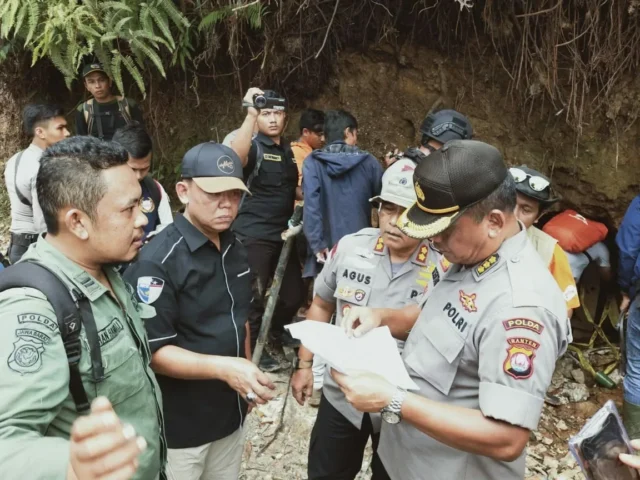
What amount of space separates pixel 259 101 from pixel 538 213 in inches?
92.8

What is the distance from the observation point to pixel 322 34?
507cm

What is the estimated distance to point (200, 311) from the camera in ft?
7.21

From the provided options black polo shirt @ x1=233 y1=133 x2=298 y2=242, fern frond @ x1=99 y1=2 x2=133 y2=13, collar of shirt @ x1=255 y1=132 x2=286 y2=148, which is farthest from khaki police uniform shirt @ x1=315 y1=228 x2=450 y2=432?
fern frond @ x1=99 y1=2 x2=133 y2=13

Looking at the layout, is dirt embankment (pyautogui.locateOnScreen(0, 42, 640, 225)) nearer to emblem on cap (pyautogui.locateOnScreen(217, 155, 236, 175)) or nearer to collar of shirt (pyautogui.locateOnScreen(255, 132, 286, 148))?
collar of shirt (pyautogui.locateOnScreen(255, 132, 286, 148))

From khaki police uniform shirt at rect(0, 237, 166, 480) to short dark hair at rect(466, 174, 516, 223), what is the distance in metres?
1.22


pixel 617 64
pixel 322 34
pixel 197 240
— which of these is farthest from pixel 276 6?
pixel 197 240

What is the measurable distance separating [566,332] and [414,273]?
0.95 m

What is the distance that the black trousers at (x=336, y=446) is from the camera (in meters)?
2.53

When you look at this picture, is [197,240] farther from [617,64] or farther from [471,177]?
[617,64]

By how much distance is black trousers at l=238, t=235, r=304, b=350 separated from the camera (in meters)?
4.45

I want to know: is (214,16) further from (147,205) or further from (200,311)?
(200,311)

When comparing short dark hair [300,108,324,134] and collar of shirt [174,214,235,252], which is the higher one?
collar of shirt [174,214,235,252]

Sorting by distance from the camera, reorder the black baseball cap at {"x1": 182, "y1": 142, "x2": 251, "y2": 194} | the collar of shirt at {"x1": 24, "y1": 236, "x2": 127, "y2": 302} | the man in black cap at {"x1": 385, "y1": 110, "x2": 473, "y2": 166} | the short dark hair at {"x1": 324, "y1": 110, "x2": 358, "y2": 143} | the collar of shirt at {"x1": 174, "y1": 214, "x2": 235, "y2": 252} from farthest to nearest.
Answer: the short dark hair at {"x1": 324, "y1": 110, "x2": 358, "y2": 143}
the man in black cap at {"x1": 385, "y1": 110, "x2": 473, "y2": 166}
the black baseball cap at {"x1": 182, "y1": 142, "x2": 251, "y2": 194}
the collar of shirt at {"x1": 174, "y1": 214, "x2": 235, "y2": 252}
the collar of shirt at {"x1": 24, "y1": 236, "x2": 127, "y2": 302}

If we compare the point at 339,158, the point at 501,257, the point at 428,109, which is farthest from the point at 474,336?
the point at 428,109
